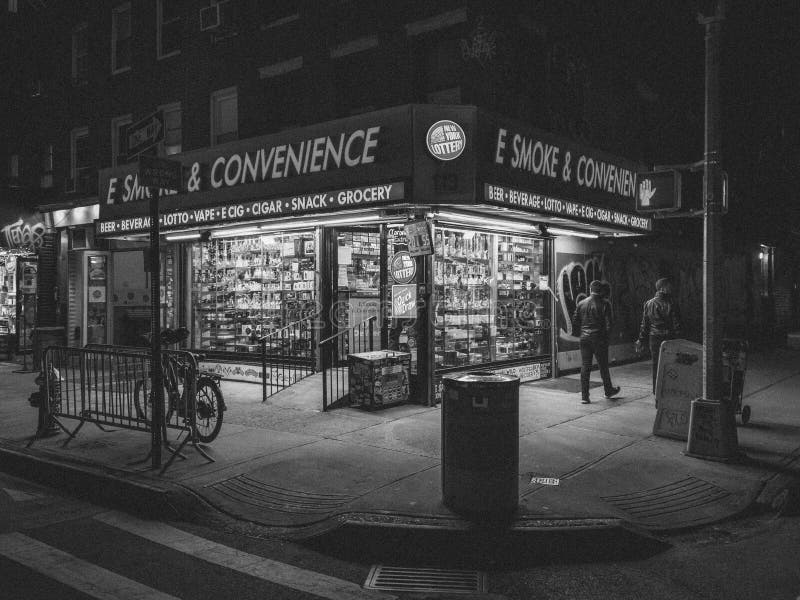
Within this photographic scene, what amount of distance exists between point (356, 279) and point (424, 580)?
8621 millimetres

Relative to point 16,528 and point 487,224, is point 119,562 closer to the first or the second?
point 16,528

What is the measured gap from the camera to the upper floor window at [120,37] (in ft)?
55.7

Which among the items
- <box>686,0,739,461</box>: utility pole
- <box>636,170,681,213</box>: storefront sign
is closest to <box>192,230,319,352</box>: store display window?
<box>636,170,681,213</box>: storefront sign

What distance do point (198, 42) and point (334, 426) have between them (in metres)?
10.2

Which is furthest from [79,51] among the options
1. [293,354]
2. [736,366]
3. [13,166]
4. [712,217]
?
[736,366]

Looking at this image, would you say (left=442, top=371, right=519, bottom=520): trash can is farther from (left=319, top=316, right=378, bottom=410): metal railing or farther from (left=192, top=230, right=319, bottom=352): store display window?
(left=192, top=230, right=319, bottom=352): store display window

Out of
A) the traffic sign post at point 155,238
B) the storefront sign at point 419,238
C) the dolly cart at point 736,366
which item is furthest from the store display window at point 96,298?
the dolly cart at point 736,366

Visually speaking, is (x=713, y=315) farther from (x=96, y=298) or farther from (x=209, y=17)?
(x=96, y=298)

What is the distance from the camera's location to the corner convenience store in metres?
9.96

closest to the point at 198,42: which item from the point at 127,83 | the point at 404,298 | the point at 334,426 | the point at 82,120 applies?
the point at 127,83

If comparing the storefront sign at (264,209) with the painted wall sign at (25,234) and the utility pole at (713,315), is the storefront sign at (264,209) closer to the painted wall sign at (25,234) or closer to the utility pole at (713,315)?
the painted wall sign at (25,234)

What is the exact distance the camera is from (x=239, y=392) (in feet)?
39.2

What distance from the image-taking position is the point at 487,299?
1250 cm

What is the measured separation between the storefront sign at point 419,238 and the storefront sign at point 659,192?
311 centimetres
